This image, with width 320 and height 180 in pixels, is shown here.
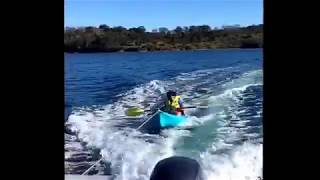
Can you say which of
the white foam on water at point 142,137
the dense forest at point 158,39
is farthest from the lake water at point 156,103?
the dense forest at point 158,39

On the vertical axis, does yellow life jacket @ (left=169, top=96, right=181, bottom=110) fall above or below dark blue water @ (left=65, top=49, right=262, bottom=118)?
below

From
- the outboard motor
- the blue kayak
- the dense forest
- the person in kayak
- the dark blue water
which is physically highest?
the dense forest

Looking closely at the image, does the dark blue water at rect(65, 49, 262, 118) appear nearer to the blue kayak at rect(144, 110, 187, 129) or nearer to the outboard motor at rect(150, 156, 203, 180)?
the blue kayak at rect(144, 110, 187, 129)

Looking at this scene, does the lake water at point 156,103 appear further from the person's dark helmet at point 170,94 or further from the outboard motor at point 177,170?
the outboard motor at point 177,170

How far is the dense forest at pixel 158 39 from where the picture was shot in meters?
2.58

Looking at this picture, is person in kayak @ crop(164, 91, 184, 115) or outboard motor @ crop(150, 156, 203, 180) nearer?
outboard motor @ crop(150, 156, 203, 180)

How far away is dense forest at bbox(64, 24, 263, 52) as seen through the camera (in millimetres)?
2576

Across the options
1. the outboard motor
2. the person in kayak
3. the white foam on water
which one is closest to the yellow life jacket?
the person in kayak

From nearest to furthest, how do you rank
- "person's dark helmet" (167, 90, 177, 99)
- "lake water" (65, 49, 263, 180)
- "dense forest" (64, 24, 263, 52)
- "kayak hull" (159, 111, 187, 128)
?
1. "dense forest" (64, 24, 263, 52)
2. "lake water" (65, 49, 263, 180)
3. "kayak hull" (159, 111, 187, 128)
4. "person's dark helmet" (167, 90, 177, 99)

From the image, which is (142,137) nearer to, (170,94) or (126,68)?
(170,94)

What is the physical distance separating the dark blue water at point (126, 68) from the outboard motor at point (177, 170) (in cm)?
66

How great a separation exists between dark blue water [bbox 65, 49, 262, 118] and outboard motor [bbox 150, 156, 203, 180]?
0.66m
